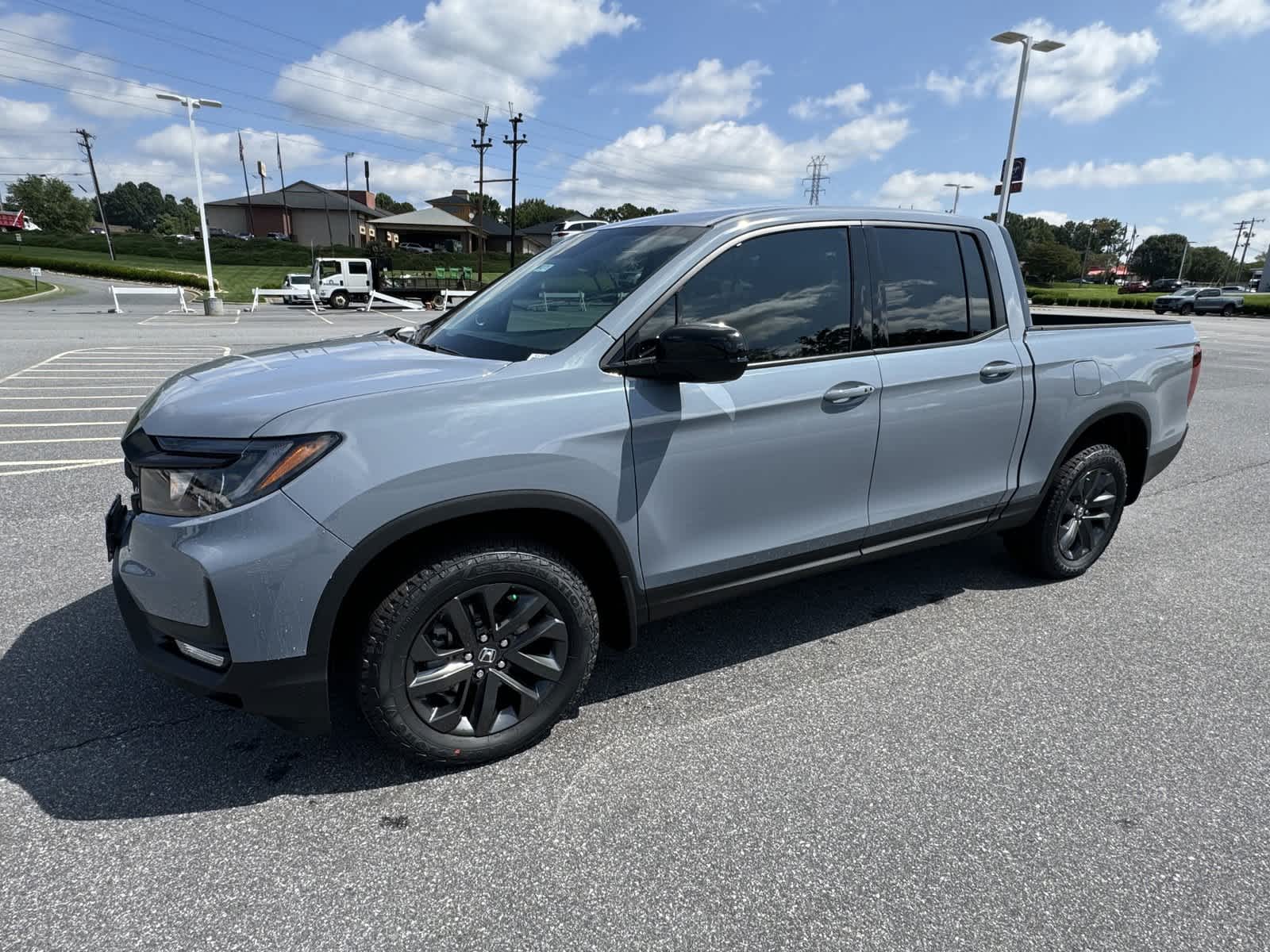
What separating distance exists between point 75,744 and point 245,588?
114 cm

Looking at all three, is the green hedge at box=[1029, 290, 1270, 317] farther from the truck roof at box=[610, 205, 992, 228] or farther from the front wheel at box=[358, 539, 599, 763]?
the front wheel at box=[358, 539, 599, 763]

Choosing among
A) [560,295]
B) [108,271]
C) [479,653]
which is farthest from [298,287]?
[479,653]

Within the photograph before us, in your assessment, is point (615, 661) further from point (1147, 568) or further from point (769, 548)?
point (1147, 568)

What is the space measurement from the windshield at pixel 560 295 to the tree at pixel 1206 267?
5239 inches

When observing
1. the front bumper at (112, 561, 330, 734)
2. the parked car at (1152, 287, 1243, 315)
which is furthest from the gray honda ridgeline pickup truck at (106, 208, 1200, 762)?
the parked car at (1152, 287, 1243, 315)

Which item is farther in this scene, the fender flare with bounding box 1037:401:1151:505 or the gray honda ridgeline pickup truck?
the fender flare with bounding box 1037:401:1151:505

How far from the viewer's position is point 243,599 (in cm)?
206

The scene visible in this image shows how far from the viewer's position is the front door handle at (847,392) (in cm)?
288

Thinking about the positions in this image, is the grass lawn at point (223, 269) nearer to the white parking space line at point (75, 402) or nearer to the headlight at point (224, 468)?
the white parking space line at point (75, 402)

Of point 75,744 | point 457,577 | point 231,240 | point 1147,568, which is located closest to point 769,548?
point 457,577

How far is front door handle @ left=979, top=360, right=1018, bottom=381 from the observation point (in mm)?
3347

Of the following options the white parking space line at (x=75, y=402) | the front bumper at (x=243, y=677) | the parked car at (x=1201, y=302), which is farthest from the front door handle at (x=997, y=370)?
the parked car at (x=1201, y=302)

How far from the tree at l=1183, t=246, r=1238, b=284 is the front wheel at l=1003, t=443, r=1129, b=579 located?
130999mm

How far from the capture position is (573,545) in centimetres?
266
